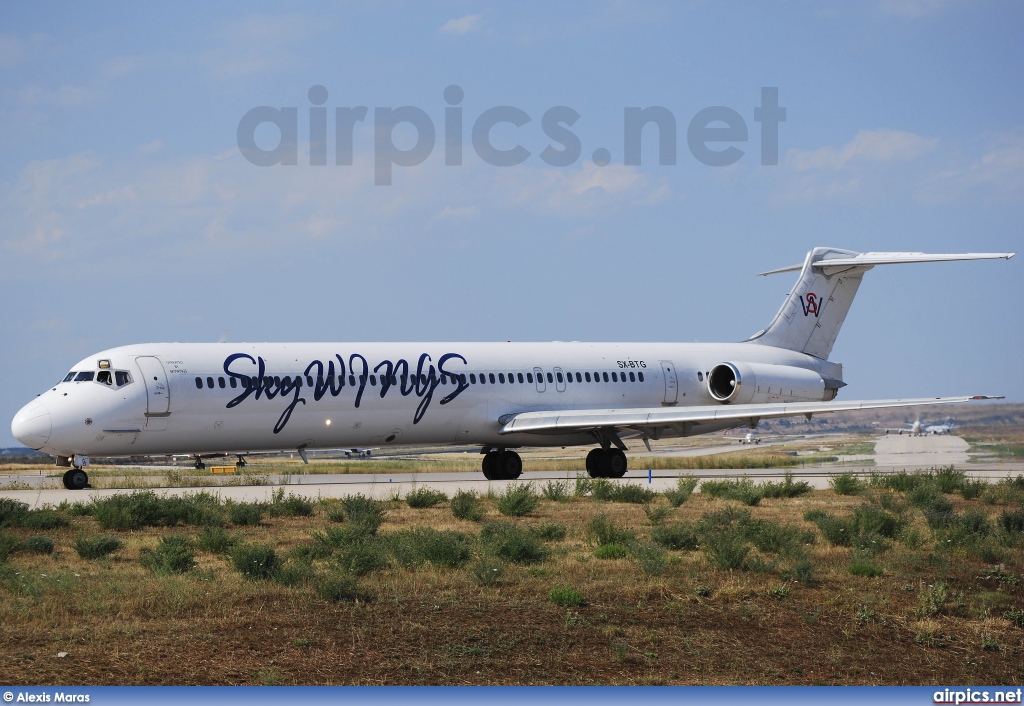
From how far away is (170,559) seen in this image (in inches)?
574

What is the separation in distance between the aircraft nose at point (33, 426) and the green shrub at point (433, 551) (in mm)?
12930

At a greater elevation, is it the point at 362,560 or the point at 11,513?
the point at 11,513

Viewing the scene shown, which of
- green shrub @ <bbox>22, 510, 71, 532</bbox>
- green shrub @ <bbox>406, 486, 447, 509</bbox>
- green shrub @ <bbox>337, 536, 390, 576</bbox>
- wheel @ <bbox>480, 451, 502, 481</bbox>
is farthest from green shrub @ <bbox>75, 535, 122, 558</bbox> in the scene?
wheel @ <bbox>480, 451, 502, 481</bbox>

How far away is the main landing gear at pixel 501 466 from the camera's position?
33375mm

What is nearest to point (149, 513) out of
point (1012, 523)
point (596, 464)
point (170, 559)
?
point (170, 559)

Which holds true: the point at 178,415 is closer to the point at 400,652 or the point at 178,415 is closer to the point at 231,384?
the point at 231,384

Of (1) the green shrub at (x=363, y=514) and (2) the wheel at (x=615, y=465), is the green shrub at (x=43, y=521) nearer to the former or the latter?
(1) the green shrub at (x=363, y=514)

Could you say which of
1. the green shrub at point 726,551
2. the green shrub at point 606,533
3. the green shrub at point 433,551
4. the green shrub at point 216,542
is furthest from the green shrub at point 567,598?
the green shrub at point 216,542

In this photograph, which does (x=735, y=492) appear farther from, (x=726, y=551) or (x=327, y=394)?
(x=726, y=551)

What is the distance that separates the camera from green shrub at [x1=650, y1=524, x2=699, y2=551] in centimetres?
1683

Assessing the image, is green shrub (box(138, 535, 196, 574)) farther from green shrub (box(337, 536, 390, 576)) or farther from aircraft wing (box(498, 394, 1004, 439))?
aircraft wing (box(498, 394, 1004, 439))

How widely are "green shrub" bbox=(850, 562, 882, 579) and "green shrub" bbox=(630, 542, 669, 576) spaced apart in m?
2.32

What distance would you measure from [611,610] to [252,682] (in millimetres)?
4061

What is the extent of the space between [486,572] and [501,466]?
64.6 feet
